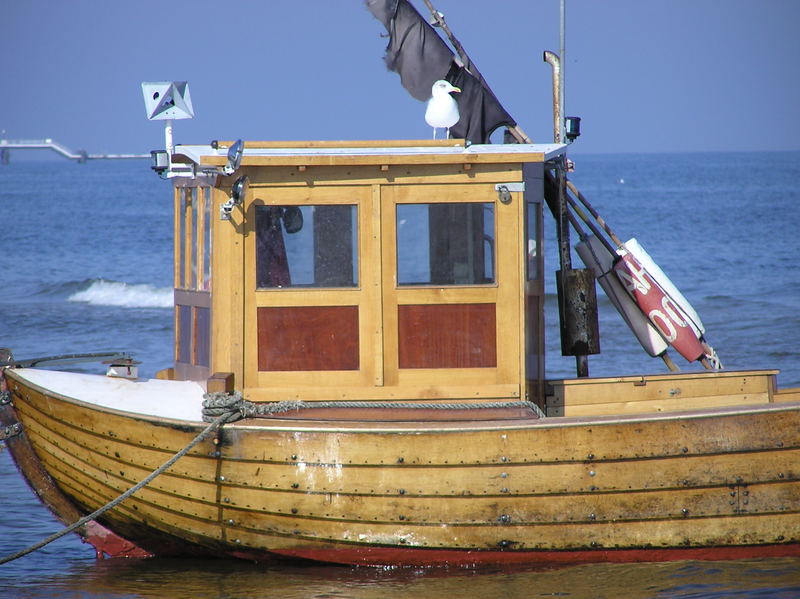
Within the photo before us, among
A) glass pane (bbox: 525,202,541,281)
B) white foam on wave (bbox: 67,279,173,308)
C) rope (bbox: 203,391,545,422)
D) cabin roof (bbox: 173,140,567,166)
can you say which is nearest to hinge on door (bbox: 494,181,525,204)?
cabin roof (bbox: 173,140,567,166)

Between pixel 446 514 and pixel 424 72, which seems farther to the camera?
pixel 424 72

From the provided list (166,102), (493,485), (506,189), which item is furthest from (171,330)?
(493,485)

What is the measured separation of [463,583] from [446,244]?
7.04 ft

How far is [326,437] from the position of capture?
6.92 meters

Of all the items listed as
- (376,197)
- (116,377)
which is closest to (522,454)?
(376,197)

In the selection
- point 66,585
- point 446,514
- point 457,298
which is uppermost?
point 457,298

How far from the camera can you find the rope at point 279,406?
7.02m

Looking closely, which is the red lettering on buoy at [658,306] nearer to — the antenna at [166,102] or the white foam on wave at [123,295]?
the antenna at [166,102]

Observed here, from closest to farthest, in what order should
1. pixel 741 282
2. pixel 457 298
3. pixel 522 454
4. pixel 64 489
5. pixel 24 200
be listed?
pixel 522 454 → pixel 457 298 → pixel 64 489 → pixel 741 282 → pixel 24 200

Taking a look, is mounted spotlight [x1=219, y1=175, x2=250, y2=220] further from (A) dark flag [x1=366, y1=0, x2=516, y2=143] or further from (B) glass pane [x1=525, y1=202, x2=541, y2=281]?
(B) glass pane [x1=525, y1=202, x2=541, y2=281]

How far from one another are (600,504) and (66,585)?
3608 mm

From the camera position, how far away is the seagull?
7609 millimetres

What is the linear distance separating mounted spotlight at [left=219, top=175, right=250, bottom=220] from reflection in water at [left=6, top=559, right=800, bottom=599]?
2.37 meters

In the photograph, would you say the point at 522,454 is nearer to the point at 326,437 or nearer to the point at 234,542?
the point at 326,437
